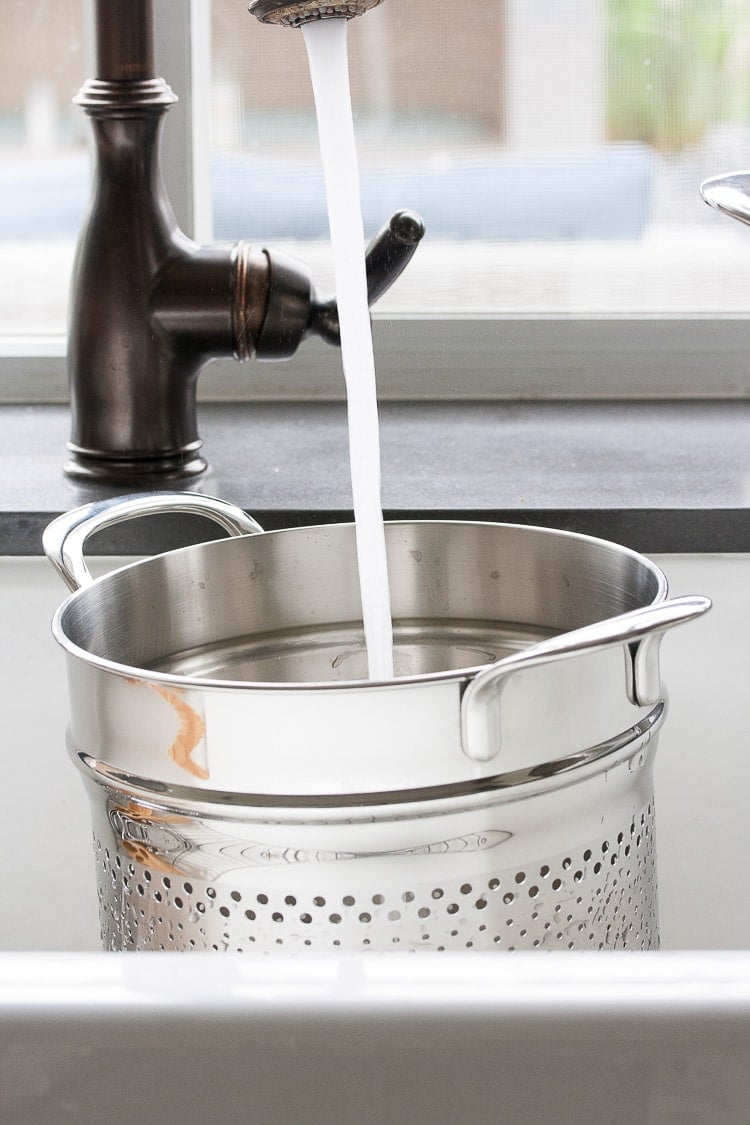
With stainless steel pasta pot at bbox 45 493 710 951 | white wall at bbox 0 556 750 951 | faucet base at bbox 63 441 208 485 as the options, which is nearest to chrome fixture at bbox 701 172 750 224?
stainless steel pasta pot at bbox 45 493 710 951

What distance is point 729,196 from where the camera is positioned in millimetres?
507

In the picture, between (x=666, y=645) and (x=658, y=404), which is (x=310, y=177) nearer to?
(x=658, y=404)

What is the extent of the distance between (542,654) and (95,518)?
248 mm

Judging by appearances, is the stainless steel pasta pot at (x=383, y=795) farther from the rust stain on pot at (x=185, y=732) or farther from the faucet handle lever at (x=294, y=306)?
the faucet handle lever at (x=294, y=306)

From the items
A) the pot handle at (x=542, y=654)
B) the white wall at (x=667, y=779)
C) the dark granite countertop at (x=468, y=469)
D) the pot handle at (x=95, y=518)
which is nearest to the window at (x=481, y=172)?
the dark granite countertop at (x=468, y=469)

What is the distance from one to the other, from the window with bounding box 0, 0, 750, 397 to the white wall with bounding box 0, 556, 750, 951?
1.11 ft

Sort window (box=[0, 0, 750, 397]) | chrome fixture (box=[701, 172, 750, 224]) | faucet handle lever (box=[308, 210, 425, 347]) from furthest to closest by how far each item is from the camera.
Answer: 1. window (box=[0, 0, 750, 397])
2. faucet handle lever (box=[308, 210, 425, 347])
3. chrome fixture (box=[701, 172, 750, 224])

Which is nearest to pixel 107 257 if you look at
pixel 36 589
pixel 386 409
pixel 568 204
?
pixel 36 589

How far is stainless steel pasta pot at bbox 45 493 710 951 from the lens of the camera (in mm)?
401

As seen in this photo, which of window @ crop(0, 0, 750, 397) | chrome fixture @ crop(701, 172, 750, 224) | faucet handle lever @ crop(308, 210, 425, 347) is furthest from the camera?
window @ crop(0, 0, 750, 397)

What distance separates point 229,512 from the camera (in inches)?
24.2

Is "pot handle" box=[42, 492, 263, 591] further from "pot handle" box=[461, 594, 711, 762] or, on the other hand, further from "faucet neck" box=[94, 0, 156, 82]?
"faucet neck" box=[94, 0, 156, 82]

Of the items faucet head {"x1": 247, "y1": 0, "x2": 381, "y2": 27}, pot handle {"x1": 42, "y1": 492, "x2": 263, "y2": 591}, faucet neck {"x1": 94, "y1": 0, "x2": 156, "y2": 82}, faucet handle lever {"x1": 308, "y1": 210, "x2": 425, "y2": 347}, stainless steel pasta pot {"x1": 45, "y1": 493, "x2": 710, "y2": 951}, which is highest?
faucet neck {"x1": 94, "y1": 0, "x2": 156, "y2": 82}

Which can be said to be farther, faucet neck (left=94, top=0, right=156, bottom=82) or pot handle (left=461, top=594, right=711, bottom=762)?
faucet neck (left=94, top=0, right=156, bottom=82)
